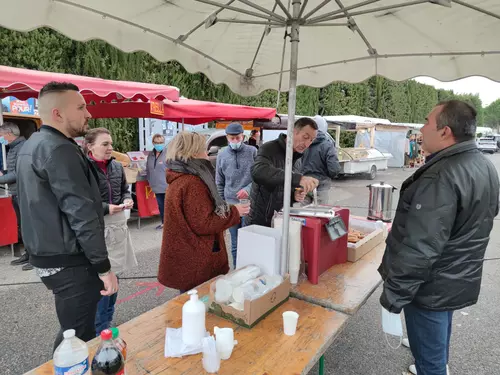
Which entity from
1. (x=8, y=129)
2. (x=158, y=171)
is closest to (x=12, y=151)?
(x=8, y=129)

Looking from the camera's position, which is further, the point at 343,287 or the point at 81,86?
the point at 81,86

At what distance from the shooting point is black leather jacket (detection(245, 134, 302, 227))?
8.98 feet

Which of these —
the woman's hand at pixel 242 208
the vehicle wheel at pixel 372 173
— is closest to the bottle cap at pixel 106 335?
the woman's hand at pixel 242 208

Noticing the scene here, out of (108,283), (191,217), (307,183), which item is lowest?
(108,283)

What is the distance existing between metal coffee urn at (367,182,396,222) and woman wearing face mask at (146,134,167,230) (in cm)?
380

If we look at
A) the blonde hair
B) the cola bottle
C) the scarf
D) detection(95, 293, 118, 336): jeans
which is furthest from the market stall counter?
detection(95, 293, 118, 336): jeans

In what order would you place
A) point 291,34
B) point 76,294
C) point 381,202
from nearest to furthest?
point 76,294, point 291,34, point 381,202

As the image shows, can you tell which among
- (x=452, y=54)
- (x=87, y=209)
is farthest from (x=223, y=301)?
(x=452, y=54)

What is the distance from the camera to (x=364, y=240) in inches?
108

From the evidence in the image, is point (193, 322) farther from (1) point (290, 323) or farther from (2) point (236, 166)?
(2) point (236, 166)

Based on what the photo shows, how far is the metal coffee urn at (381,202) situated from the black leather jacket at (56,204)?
2.94 meters

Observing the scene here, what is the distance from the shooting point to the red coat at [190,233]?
216cm

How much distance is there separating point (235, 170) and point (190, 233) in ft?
8.78

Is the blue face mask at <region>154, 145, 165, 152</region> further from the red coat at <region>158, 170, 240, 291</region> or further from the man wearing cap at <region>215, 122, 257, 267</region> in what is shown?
the red coat at <region>158, 170, 240, 291</region>
